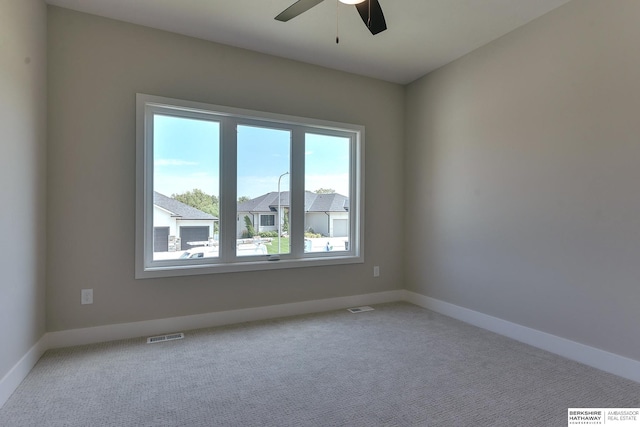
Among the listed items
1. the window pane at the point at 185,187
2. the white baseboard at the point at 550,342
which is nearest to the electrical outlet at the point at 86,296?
the window pane at the point at 185,187

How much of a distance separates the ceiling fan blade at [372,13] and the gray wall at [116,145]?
1573 mm

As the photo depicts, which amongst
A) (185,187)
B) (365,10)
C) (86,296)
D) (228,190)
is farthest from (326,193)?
(86,296)

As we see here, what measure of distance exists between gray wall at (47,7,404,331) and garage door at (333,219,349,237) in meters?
0.71

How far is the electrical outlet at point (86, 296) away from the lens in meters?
2.74

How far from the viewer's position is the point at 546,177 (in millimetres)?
2719

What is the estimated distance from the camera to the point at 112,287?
112 inches

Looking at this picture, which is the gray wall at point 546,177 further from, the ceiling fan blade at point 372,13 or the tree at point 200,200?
the tree at point 200,200

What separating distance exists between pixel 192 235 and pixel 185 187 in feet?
1.52

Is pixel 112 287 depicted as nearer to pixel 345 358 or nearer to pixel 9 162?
pixel 9 162

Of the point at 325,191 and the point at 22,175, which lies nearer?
the point at 22,175

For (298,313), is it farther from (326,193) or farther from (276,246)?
(326,193)

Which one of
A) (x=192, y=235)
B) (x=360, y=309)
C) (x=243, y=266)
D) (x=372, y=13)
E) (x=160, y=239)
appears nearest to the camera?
(x=372, y=13)

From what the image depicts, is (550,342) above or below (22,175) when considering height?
below

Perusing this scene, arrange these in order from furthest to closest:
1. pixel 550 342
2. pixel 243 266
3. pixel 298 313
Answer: pixel 298 313, pixel 243 266, pixel 550 342
